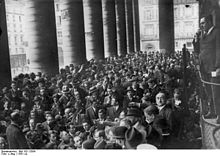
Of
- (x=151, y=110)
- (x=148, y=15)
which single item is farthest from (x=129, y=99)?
(x=148, y=15)

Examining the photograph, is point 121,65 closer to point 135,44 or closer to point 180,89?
point 135,44

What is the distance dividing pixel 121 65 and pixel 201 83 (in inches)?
33.4

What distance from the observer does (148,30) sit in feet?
12.3

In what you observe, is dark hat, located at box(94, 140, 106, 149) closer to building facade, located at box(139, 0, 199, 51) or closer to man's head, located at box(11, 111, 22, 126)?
man's head, located at box(11, 111, 22, 126)

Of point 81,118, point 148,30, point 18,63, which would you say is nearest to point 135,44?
point 148,30

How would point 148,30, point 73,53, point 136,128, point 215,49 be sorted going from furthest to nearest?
point 73,53 → point 148,30 → point 136,128 → point 215,49

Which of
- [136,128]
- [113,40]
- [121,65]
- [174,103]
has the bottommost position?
[136,128]

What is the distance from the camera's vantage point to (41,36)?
416 cm

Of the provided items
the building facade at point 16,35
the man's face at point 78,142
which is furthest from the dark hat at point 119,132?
the building facade at point 16,35

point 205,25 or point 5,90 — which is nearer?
point 205,25

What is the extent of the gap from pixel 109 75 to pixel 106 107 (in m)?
0.33

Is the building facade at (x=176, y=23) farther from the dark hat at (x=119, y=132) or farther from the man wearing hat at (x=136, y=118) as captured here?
the dark hat at (x=119, y=132)

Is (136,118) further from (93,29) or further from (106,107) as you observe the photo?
(93,29)

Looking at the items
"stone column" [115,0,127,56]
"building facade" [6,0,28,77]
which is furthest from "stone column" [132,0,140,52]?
"building facade" [6,0,28,77]
